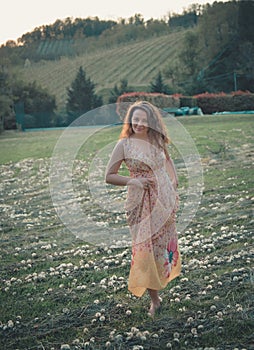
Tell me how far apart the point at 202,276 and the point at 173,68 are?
2463 inches

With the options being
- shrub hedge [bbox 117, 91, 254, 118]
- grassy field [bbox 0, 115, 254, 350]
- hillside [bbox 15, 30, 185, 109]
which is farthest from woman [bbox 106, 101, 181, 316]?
hillside [bbox 15, 30, 185, 109]

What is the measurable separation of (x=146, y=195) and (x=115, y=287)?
1600 millimetres

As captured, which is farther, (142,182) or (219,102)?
(219,102)

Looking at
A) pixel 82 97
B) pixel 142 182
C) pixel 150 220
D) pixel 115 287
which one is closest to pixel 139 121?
pixel 142 182

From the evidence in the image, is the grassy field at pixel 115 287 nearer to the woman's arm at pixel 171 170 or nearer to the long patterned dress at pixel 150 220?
the long patterned dress at pixel 150 220

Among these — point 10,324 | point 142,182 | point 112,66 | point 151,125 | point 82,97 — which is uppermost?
point 112,66

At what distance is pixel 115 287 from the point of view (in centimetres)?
605

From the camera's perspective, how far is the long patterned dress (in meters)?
Result: 4.99

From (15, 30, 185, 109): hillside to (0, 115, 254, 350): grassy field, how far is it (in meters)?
59.2

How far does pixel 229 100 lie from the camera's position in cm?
4119

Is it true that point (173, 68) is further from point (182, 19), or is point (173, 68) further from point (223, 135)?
point (182, 19)

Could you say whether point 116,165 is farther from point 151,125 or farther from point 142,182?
point 151,125

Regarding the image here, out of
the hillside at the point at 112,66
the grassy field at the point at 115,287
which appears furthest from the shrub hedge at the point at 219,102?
the grassy field at the point at 115,287

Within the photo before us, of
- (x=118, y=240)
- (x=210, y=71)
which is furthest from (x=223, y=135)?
(x=210, y=71)
